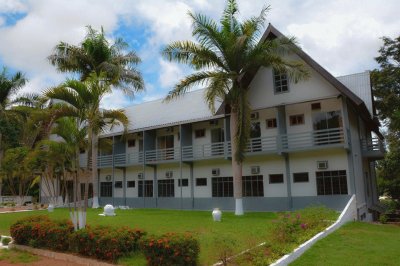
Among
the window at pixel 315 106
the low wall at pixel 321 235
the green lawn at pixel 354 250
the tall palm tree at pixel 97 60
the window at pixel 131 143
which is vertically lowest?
the green lawn at pixel 354 250

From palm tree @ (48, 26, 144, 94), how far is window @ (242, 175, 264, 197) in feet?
34.2

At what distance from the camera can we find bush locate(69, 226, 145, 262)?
891 centimetres

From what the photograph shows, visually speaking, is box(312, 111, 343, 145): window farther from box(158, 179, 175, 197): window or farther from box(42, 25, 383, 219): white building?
box(158, 179, 175, 197): window

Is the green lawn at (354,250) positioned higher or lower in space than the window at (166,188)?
lower

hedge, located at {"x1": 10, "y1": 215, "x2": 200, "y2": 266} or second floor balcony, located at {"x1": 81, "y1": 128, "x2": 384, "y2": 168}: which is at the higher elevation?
second floor balcony, located at {"x1": 81, "y1": 128, "x2": 384, "y2": 168}

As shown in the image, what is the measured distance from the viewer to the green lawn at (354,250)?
8.54 metres

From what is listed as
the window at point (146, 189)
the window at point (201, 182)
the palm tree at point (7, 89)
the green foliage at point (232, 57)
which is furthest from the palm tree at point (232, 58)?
the palm tree at point (7, 89)

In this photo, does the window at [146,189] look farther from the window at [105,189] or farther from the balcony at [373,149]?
the balcony at [373,149]

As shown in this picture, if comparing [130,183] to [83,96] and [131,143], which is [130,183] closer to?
[131,143]

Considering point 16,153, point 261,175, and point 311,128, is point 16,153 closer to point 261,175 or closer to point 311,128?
point 261,175

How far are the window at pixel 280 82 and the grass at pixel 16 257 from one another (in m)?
15.9

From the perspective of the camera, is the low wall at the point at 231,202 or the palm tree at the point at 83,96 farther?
the low wall at the point at 231,202

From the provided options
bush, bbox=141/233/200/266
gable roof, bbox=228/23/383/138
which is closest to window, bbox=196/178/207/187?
gable roof, bbox=228/23/383/138

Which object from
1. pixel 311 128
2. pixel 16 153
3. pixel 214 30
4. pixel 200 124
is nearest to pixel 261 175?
pixel 311 128
